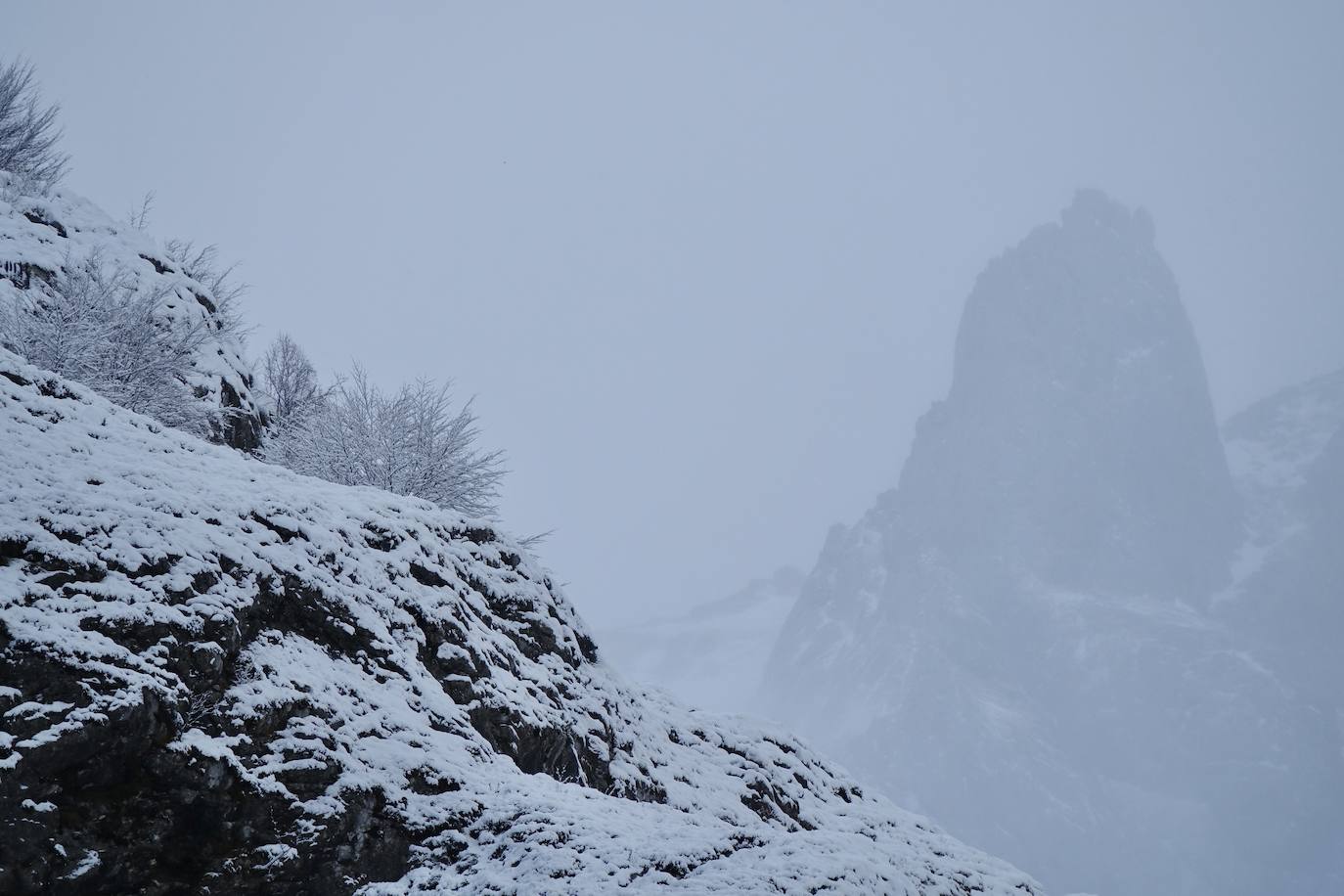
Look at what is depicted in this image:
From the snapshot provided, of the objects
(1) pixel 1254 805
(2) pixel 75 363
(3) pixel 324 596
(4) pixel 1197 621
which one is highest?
(4) pixel 1197 621

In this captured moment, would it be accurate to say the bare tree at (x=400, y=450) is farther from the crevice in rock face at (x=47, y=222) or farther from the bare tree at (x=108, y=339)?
the crevice in rock face at (x=47, y=222)

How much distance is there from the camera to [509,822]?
8.52 meters

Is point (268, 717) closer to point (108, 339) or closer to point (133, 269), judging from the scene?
point (108, 339)

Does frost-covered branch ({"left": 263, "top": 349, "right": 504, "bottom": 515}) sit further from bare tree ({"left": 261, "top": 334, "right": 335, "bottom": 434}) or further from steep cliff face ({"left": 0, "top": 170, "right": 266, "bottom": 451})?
bare tree ({"left": 261, "top": 334, "right": 335, "bottom": 434})

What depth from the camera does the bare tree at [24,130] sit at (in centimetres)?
2488

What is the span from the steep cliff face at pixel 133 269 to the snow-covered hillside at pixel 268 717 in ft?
29.2

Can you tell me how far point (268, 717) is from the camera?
8062 millimetres

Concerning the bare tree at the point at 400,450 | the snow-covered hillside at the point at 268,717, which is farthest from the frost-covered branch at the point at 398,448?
the snow-covered hillside at the point at 268,717

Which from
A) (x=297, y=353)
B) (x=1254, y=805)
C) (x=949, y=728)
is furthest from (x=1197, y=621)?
(x=297, y=353)

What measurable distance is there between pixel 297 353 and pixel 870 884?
91.2 ft

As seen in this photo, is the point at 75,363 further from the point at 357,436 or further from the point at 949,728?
the point at 949,728

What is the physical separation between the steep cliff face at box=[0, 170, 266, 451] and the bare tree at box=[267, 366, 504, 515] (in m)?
1.56

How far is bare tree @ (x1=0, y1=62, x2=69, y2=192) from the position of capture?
24875 millimetres

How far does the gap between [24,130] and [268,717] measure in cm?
2676
